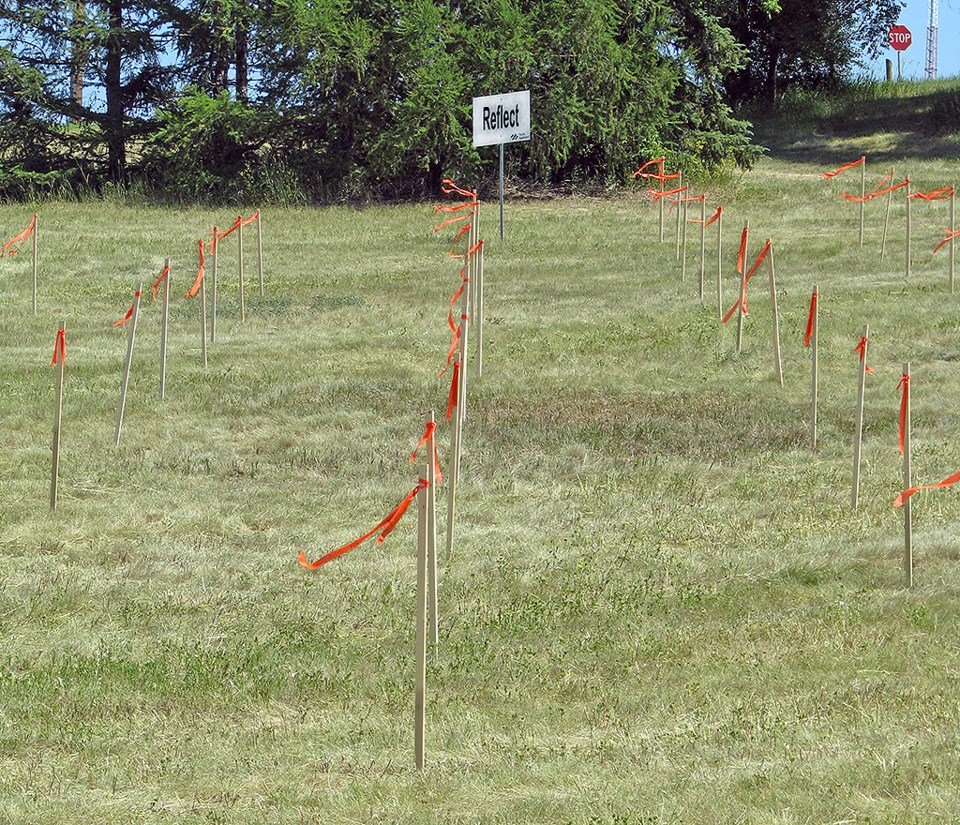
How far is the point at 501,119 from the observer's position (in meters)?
24.4

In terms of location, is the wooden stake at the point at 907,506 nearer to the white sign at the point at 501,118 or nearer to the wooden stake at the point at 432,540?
the wooden stake at the point at 432,540

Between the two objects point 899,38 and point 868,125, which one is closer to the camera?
point 868,125

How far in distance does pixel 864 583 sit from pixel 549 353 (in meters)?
8.06

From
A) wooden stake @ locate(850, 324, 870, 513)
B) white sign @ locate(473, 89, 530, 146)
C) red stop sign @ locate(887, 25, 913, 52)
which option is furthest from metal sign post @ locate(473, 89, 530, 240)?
red stop sign @ locate(887, 25, 913, 52)

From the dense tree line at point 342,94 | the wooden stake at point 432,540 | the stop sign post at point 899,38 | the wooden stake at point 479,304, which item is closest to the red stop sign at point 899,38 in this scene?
the stop sign post at point 899,38

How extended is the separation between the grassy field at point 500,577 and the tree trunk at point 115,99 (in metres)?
13.1

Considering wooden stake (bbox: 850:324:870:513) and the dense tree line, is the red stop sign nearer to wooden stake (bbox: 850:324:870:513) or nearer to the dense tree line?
the dense tree line

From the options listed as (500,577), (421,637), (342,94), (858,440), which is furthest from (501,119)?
(421,637)

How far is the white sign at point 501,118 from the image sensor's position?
78.9 ft

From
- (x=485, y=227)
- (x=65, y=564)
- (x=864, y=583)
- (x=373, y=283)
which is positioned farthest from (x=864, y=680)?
(x=485, y=227)

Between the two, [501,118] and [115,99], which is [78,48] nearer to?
[115,99]

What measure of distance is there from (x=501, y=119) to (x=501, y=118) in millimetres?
17

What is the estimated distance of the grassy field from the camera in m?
5.66

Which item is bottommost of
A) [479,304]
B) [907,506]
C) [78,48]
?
[907,506]
